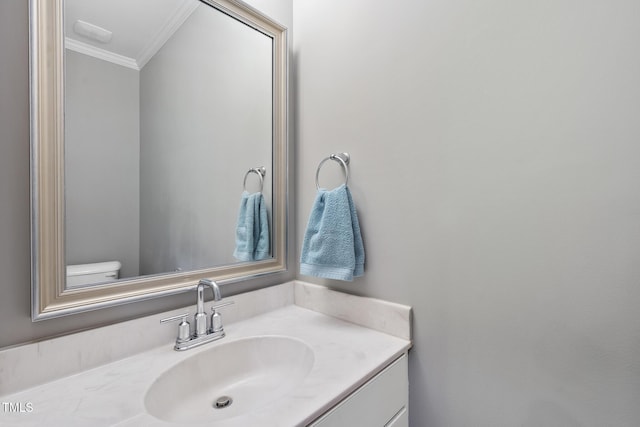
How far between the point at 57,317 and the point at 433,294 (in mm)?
1004

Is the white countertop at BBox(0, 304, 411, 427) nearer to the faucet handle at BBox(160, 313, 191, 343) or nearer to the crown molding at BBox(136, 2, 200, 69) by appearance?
the faucet handle at BBox(160, 313, 191, 343)

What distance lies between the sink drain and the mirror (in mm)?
346

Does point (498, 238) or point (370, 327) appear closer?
point (498, 238)

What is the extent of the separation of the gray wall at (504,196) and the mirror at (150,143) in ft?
1.31

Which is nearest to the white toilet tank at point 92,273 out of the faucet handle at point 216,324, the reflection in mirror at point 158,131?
the reflection in mirror at point 158,131

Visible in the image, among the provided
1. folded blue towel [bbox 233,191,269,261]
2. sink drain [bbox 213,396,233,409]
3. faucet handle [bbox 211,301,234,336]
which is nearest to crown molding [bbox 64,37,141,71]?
folded blue towel [bbox 233,191,269,261]

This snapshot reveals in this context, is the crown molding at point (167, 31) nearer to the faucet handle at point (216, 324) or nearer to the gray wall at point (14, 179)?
the gray wall at point (14, 179)

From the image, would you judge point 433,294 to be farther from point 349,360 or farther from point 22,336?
point 22,336

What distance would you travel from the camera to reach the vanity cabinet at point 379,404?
646 millimetres

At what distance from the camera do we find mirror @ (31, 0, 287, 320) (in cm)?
69

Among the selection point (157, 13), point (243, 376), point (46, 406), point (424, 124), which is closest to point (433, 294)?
point (424, 124)

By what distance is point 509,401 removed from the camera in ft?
2.41

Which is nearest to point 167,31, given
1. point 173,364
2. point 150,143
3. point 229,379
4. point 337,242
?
point 150,143

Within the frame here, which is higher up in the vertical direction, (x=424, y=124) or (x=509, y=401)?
(x=424, y=124)
